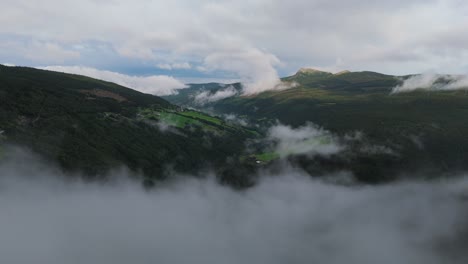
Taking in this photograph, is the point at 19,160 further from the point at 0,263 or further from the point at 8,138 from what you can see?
the point at 0,263

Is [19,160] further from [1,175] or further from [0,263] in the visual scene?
[0,263]

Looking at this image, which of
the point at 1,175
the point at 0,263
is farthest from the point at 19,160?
the point at 0,263

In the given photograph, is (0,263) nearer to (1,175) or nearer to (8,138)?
(1,175)

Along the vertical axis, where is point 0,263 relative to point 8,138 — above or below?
below

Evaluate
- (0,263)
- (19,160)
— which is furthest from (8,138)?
(0,263)

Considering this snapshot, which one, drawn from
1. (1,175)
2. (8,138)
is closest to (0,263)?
(1,175)

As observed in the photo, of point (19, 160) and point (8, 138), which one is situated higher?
point (8, 138)


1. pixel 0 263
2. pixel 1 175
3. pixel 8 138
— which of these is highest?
pixel 8 138
